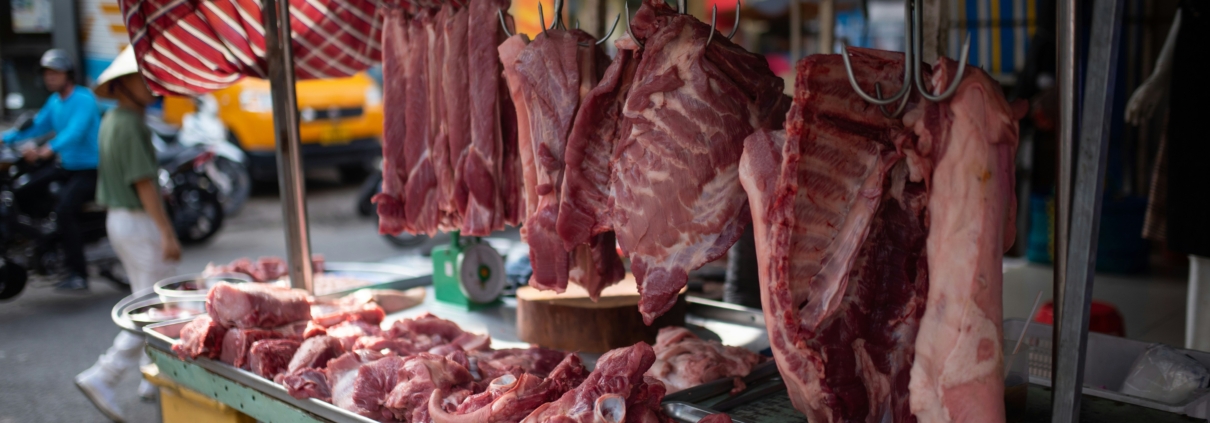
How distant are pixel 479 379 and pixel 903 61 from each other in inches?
63.1

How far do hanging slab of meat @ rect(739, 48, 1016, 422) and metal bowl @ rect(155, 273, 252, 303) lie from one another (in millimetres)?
2632

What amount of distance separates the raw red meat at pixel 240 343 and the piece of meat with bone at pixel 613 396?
1276 millimetres

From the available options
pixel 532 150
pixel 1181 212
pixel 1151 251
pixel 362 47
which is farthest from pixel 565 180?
pixel 1151 251

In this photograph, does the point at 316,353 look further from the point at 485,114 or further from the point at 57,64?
the point at 57,64

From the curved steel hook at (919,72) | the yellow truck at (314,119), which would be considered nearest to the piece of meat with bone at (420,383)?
the curved steel hook at (919,72)

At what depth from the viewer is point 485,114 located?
9.48 ft

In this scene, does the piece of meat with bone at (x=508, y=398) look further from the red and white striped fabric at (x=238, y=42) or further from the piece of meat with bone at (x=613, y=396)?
the red and white striped fabric at (x=238, y=42)

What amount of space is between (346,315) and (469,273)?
2.33ft

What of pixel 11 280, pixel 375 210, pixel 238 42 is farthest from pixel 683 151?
pixel 11 280

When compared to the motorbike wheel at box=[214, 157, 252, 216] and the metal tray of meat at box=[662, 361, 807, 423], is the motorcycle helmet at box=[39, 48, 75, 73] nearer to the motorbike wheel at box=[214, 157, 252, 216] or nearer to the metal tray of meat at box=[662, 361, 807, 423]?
the motorbike wheel at box=[214, 157, 252, 216]

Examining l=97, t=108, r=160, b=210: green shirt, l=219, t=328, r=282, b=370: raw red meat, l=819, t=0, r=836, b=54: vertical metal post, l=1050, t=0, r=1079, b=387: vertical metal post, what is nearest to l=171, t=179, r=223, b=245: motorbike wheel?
l=97, t=108, r=160, b=210: green shirt

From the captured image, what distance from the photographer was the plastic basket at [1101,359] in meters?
2.50

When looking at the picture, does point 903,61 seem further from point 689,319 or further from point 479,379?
point 689,319

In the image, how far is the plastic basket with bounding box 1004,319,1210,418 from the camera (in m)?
2.50
